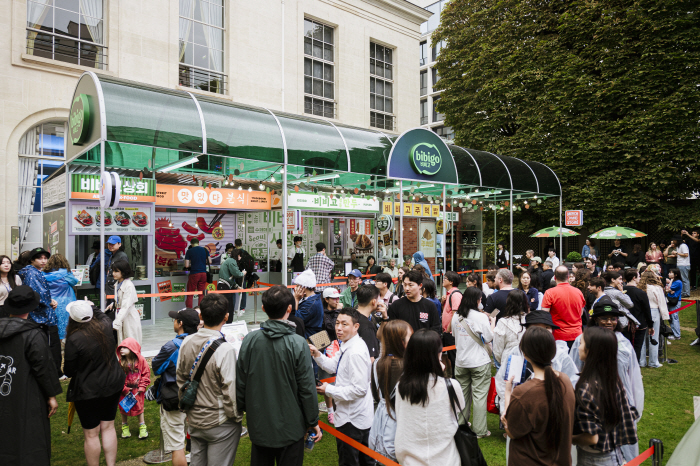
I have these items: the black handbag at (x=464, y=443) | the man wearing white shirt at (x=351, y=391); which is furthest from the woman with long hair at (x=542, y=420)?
the man wearing white shirt at (x=351, y=391)

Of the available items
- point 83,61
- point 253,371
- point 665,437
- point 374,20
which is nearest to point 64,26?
point 83,61

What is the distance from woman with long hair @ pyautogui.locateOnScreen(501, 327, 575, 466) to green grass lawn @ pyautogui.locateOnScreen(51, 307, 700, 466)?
76.7 inches

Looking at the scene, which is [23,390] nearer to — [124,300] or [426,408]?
[124,300]

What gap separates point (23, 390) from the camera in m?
3.16

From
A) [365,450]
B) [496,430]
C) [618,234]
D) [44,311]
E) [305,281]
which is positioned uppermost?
[618,234]

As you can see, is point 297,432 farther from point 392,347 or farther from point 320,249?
point 320,249

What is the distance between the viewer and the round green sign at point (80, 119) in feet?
23.8

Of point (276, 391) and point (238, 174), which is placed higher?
point (238, 174)

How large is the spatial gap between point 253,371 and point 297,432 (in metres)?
0.49

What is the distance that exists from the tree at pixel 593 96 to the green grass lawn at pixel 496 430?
521 inches

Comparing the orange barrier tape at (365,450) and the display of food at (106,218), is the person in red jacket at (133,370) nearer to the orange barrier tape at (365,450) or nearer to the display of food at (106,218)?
the orange barrier tape at (365,450)

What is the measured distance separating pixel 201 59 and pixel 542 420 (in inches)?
640

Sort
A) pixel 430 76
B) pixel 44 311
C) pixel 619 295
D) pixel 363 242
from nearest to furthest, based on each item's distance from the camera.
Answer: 1. pixel 44 311
2. pixel 619 295
3. pixel 363 242
4. pixel 430 76

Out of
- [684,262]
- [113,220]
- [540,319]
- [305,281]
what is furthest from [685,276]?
[113,220]
